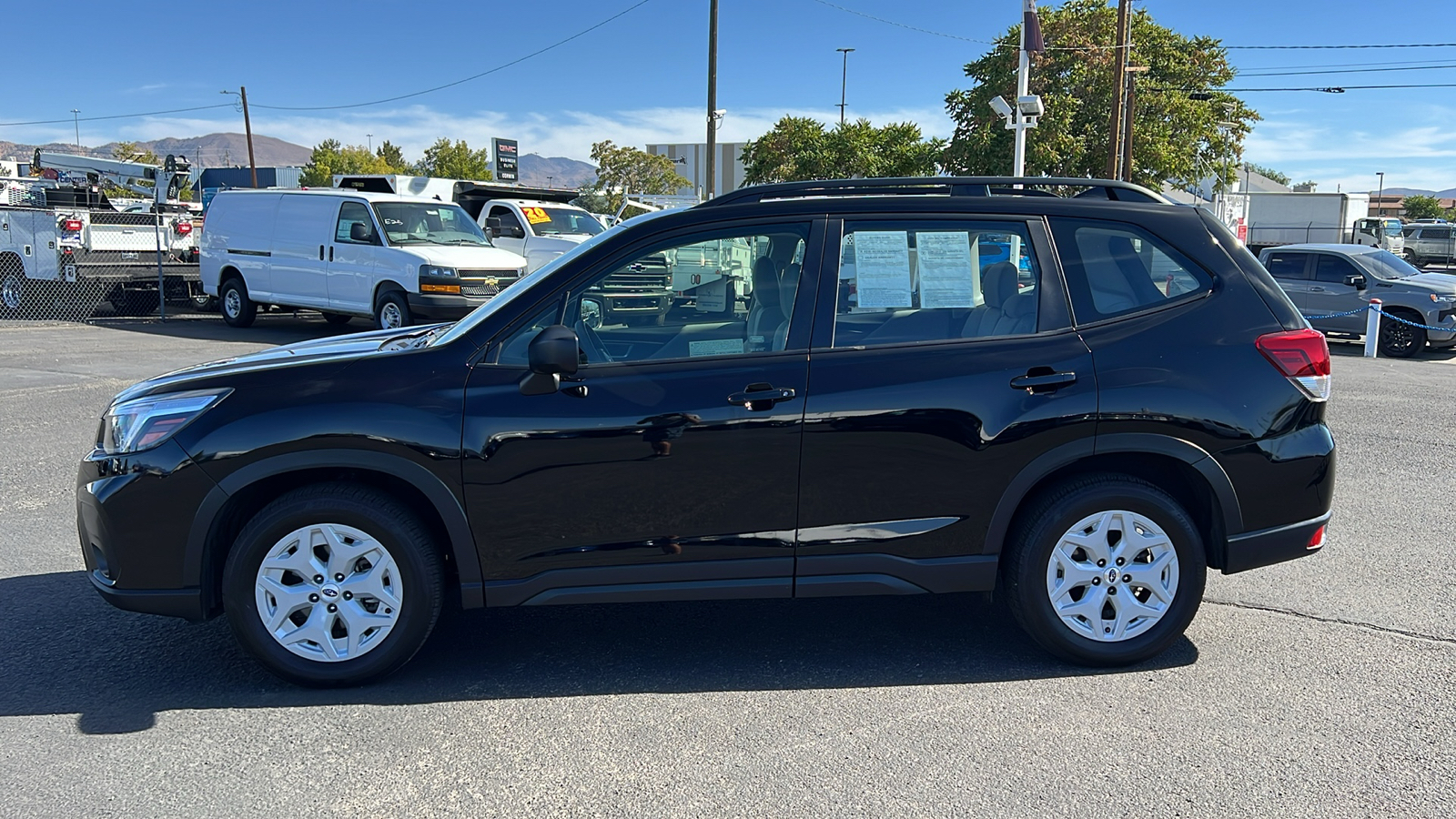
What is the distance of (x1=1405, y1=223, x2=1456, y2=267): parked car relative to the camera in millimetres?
42531

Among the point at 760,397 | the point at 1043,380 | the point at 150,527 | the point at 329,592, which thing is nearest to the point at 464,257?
the point at 150,527

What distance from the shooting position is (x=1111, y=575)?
398 cm

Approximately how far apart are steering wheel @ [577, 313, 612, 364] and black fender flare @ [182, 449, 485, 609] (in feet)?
2.25

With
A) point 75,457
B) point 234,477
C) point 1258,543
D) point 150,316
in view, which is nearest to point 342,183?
point 150,316

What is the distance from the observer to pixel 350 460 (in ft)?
12.2

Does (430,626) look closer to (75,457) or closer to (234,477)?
(234,477)

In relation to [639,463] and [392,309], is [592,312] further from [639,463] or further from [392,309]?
[392,309]

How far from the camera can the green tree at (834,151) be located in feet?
143

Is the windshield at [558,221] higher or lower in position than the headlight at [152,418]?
higher

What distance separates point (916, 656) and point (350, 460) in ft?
7.29

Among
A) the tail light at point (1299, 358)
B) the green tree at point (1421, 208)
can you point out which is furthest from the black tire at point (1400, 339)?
the green tree at point (1421, 208)

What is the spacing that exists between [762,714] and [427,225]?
43.6ft

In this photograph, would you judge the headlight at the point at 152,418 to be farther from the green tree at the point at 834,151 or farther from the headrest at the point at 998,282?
the green tree at the point at 834,151

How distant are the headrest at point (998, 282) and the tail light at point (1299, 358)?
3.02 feet
